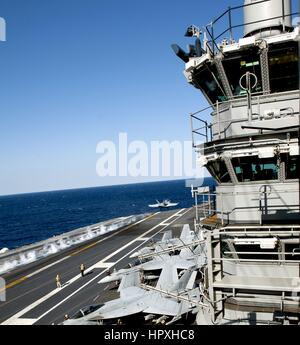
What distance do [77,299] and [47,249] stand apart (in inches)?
930

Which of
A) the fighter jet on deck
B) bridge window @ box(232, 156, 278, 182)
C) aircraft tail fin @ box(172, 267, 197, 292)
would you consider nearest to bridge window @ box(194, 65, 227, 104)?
bridge window @ box(232, 156, 278, 182)

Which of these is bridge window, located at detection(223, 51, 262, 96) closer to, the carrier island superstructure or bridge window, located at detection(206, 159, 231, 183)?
the carrier island superstructure

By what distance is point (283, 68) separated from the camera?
1373cm

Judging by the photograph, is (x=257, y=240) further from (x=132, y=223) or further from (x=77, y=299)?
(x=132, y=223)

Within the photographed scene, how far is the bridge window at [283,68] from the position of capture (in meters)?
13.4

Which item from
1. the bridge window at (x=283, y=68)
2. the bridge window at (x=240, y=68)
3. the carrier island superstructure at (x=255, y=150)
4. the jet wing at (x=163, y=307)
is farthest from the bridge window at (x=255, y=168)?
the jet wing at (x=163, y=307)

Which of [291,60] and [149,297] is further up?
[291,60]

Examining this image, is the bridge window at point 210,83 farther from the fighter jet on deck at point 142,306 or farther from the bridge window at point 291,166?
the fighter jet on deck at point 142,306

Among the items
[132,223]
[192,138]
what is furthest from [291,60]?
[132,223]

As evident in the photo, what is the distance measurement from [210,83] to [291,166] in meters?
5.59

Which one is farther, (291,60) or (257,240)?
(291,60)

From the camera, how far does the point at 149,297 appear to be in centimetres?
2484

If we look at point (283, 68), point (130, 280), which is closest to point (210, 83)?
point (283, 68)

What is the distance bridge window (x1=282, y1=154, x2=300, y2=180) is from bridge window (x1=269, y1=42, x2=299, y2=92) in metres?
3.27
